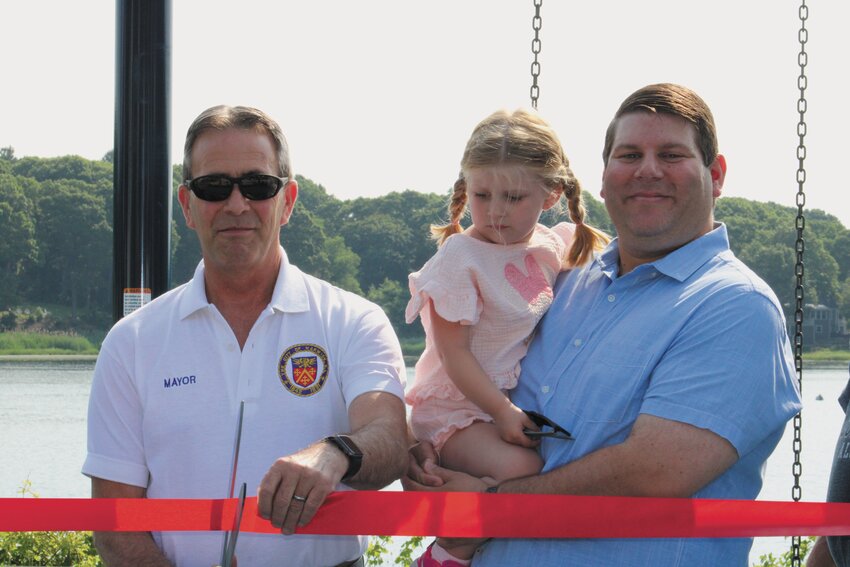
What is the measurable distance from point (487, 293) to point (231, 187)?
77 cm

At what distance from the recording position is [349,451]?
8.20 ft

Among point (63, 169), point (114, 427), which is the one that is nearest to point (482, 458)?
point (114, 427)

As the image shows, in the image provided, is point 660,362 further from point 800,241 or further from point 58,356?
point 58,356

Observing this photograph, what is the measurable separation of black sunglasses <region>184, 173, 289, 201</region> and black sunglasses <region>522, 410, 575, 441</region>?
3.12ft

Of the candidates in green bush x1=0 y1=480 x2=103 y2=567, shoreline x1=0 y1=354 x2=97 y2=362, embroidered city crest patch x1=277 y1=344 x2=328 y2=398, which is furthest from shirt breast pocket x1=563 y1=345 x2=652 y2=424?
shoreline x1=0 y1=354 x2=97 y2=362

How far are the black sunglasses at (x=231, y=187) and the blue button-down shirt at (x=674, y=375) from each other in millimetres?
914

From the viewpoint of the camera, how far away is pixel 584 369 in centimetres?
264

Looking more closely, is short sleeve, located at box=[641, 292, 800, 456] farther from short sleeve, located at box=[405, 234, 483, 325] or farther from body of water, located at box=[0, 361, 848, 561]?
body of water, located at box=[0, 361, 848, 561]

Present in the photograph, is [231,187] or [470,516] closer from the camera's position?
[470,516]

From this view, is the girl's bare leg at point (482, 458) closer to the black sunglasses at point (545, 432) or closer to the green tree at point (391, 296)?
the black sunglasses at point (545, 432)

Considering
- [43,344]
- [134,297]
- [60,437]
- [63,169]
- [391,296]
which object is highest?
[63,169]

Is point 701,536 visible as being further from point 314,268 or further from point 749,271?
point 314,268

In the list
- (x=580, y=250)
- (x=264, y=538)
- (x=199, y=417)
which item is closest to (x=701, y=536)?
(x=580, y=250)

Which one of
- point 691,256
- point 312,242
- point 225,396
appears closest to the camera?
point 691,256
